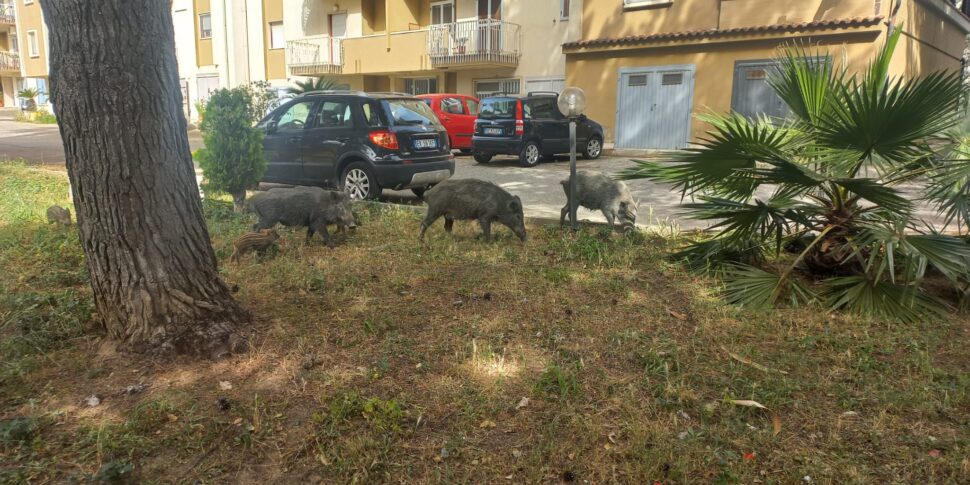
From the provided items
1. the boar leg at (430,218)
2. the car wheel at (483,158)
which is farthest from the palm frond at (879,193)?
the car wheel at (483,158)

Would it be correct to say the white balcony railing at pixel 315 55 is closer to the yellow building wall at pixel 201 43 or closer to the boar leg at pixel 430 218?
the yellow building wall at pixel 201 43

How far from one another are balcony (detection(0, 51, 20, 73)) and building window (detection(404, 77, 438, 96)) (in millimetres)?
35679

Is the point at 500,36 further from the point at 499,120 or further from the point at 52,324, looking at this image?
the point at 52,324

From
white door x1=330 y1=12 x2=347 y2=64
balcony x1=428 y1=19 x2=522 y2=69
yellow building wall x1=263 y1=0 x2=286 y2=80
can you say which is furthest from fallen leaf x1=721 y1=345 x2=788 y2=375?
yellow building wall x1=263 y1=0 x2=286 y2=80

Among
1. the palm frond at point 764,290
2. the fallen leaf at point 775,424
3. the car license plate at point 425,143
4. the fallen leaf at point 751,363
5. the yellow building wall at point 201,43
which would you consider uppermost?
the yellow building wall at point 201,43

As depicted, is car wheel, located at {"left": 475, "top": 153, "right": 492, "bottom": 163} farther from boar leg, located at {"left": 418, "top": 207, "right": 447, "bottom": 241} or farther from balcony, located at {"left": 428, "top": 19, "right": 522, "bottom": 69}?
boar leg, located at {"left": 418, "top": 207, "right": 447, "bottom": 241}

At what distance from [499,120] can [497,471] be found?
13.4m

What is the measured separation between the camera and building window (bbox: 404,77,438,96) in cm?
2636

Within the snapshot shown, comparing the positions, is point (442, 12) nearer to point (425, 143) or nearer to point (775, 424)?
point (425, 143)

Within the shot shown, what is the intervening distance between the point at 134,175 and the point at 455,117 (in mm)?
15103

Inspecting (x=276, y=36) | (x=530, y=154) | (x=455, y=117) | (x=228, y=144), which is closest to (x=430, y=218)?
(x=228, y=144)

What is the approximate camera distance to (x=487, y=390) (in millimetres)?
3533

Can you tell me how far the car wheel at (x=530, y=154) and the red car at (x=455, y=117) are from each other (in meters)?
2.83

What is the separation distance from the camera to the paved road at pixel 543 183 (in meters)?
8.84
